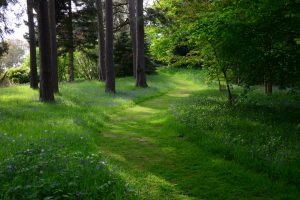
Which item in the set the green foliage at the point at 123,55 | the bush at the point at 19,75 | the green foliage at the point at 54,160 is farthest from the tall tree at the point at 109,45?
the bush at the point at 19,75

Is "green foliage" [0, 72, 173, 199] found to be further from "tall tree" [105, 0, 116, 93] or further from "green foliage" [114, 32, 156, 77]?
"green foliage" [114, 32, 156, 77]

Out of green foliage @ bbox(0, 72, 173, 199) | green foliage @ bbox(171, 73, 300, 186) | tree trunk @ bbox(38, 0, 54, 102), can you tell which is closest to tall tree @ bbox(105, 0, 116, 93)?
tree trunk @ bbox(38, 0, 54, 102)

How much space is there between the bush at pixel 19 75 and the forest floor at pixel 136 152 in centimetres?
2460

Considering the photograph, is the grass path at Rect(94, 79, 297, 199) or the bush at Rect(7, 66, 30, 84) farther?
the bush at Rect(7, 66, 30, 84)

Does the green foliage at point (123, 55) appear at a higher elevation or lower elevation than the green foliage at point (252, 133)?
higher

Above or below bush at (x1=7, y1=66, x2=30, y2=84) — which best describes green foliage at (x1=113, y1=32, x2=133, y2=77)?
above

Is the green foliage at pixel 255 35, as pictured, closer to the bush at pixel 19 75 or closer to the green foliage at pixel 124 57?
the green foliage at pixel 124 57

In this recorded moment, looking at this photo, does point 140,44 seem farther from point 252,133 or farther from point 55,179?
point 55,179

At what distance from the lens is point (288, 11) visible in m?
10.1

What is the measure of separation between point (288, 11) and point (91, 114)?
754 centimetres

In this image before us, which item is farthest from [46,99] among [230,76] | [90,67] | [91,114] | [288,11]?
[90,67]

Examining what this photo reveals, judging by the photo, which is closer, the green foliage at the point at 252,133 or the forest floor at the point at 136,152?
the forest floor at the point at 136,152

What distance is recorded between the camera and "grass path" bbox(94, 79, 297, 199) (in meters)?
6.50

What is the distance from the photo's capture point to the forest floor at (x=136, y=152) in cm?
640
